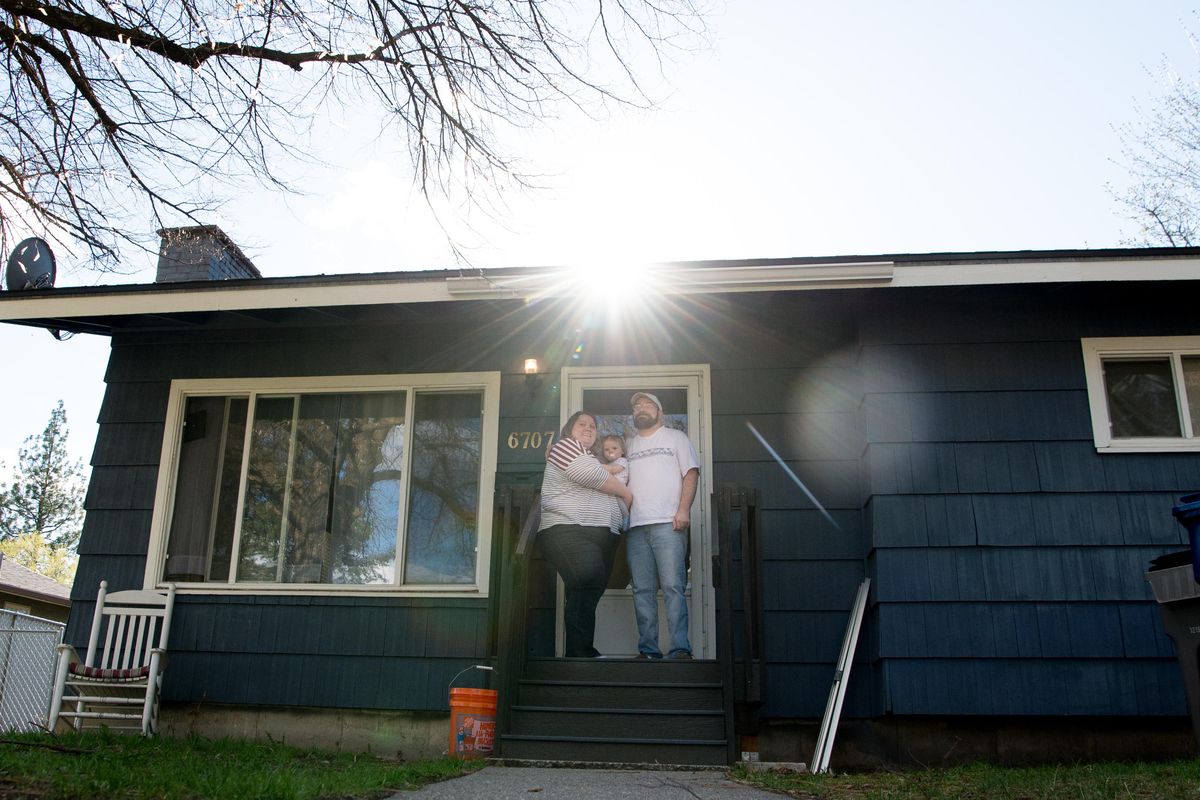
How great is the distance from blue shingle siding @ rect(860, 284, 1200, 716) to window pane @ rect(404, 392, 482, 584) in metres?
2.34

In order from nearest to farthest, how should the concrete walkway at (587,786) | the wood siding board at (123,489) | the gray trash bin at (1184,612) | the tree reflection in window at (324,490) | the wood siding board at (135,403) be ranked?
the concrete walkway at (587,786), the gray trash bin at (1184,612), the tree reflection in window at (324,490), the wood siding board at (123,489), the wood siding board at (135,403)

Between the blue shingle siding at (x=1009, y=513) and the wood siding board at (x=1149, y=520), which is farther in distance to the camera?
the wood siding board at (x=1149, y=520)

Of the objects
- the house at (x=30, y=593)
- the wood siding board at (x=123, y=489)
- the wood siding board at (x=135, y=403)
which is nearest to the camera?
the wood siding board at (x=123, y=489)

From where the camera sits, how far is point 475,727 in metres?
5.02

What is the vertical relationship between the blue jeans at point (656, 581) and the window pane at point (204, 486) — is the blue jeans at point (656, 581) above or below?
below

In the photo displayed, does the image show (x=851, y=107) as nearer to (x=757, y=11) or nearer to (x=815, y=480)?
(x=757, y=11)

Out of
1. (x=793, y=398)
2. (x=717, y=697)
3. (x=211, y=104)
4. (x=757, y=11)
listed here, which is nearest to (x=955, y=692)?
(x=717, y=697)

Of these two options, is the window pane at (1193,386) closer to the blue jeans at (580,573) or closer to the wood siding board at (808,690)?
the wood siding board at (808,690)

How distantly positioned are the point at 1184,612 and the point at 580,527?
277cm

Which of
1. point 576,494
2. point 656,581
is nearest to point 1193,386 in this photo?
point 656,581

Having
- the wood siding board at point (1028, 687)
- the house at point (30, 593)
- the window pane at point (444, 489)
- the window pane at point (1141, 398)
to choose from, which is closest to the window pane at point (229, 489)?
the window pane at point (444, 489)

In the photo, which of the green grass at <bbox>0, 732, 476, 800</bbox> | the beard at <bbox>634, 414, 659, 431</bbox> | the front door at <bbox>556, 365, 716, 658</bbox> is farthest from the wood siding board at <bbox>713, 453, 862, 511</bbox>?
the green grass at <bbox>0, 732, 476, 800</bbox>

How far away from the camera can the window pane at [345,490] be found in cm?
616

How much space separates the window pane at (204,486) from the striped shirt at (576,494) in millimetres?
2292
